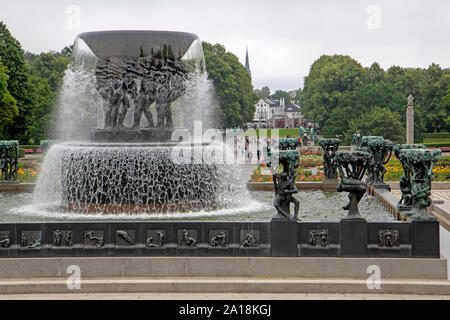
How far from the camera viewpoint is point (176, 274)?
30.2 feet

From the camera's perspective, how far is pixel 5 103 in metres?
40.4

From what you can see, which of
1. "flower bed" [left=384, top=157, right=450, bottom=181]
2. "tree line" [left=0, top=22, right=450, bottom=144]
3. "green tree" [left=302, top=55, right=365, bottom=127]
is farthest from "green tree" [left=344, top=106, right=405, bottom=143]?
"flower bed" [left=384, top=157, right=450, bottom=181]

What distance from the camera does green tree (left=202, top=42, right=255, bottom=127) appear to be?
63188 millimetres

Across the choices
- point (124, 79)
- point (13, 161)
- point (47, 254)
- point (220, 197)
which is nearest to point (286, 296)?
point (47, 254)

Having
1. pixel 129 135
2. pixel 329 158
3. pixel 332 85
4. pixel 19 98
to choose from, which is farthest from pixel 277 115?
pixel 129 135

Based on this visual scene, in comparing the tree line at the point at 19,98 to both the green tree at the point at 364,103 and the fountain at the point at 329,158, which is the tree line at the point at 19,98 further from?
the green tree at the point at 364,103

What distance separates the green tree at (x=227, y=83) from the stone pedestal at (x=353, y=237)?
52.1 meters

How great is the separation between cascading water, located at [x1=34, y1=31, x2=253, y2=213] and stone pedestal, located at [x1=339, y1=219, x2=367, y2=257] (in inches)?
217

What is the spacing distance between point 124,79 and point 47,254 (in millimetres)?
7199

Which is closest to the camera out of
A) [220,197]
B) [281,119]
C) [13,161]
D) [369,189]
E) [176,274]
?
[176,274]

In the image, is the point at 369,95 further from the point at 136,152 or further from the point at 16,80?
the point at 136,152

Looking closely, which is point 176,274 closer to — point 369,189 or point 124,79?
point 124,79

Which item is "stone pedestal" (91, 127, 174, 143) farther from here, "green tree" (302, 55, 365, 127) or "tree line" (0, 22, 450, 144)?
"green tree" (302, 55, 365, 127)

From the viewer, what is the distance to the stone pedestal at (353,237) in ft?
29.8
